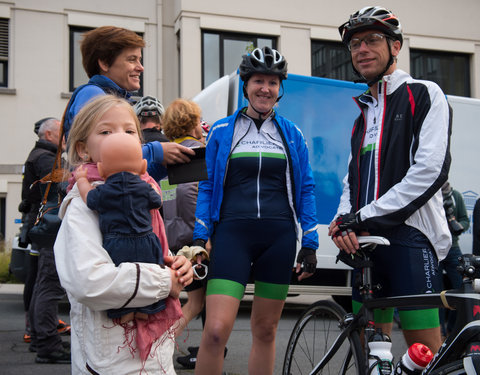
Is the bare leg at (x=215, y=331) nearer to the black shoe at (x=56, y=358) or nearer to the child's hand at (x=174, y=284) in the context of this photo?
the child's hand at (x=174, y=284)

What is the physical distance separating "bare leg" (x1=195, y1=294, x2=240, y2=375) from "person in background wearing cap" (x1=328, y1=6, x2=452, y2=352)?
2.37ft

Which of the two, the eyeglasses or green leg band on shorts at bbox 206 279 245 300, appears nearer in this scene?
the eyeglasses

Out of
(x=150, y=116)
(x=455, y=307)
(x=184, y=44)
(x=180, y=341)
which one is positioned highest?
(x=184, y=44)

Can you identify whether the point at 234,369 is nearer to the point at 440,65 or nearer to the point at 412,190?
the point at 412,190

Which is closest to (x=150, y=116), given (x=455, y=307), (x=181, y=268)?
(x=181, y=268)

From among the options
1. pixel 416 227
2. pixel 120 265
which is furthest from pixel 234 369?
pixel 120 265

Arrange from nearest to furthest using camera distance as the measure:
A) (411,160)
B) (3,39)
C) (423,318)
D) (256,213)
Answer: (423,318) → (411,160) → (256,213) → (3,39)

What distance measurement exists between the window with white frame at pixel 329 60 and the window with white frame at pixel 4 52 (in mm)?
7320

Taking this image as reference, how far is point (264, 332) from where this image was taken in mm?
3486

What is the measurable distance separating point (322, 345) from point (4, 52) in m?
12.3

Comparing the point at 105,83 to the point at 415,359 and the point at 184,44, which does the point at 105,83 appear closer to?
the point at 415,359

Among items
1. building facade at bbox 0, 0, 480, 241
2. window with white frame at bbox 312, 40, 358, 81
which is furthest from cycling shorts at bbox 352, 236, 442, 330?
window with white frame at bbox 312, 40, 358, 81

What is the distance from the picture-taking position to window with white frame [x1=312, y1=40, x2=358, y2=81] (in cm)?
1465

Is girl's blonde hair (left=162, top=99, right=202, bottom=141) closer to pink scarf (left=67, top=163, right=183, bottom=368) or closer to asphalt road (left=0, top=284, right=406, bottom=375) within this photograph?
asphalt road (left=0, top=284, right=406, bottom=375)
